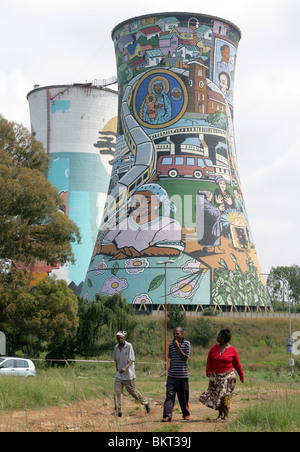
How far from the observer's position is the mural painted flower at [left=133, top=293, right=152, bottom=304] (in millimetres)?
37000

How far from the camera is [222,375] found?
793 cm

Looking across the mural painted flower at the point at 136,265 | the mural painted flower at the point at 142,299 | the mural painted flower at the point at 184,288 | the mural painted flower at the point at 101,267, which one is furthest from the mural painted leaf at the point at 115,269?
the mural painted flower at the point at 184,288

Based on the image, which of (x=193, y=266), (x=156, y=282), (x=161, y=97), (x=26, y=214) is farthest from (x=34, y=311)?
(x=161, y=97)

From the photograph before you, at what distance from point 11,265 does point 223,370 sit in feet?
44.2

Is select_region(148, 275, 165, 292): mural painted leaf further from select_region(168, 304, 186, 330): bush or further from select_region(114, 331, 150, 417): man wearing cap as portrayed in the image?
select_region(114, 331, 150, 417): man wearing cap

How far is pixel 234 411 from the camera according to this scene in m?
8.99

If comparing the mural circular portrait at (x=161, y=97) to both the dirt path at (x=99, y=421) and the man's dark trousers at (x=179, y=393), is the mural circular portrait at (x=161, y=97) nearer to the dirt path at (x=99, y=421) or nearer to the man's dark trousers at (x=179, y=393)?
the dirt path at (x=99, y=421)

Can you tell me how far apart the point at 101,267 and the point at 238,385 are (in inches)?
1016

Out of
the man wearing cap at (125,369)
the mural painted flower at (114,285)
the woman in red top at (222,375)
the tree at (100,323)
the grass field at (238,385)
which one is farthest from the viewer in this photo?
the mural painted flower at (114,285)

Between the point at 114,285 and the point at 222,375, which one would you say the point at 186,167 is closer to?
the point at 114,285

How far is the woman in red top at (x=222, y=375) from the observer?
7879mm

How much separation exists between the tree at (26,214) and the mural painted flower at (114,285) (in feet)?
57.0
